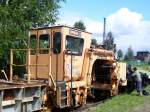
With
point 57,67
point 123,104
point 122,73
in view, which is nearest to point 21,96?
point 57,67

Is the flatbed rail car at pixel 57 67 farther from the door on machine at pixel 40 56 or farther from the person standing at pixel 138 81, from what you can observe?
the person standing at pixel 138 81

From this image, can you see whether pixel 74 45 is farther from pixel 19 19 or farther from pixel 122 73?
pixel 19 19

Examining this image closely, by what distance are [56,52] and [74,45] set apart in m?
1.03

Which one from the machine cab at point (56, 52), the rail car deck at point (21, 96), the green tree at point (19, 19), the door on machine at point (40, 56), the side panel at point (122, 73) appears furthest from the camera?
the green tree at point (19, 19)

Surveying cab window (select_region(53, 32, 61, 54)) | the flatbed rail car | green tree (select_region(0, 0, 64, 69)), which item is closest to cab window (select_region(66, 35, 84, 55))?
the flatbed rail car

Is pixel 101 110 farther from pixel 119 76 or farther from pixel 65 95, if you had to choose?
pixel 119 76

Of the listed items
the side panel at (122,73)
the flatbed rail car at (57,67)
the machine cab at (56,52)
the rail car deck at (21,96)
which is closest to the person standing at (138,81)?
the side panel at (122,73)

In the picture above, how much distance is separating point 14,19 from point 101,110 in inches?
462

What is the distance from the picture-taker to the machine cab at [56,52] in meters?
14.2

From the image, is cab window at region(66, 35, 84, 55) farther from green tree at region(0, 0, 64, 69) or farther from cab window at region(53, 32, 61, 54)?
green tree at region(0, 0, 64, 69)

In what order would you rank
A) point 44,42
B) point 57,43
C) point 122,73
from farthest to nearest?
point 122,73 < point 44,42 < point 57,43

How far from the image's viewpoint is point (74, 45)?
49.5 ft

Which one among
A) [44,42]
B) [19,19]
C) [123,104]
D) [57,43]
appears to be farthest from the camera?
[19,19]

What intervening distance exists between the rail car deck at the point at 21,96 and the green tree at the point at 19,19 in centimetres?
1000
